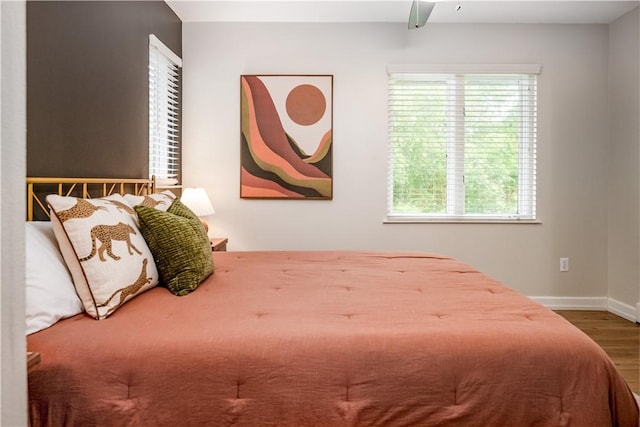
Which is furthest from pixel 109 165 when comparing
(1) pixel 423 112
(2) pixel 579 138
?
(2) pixel 579 138

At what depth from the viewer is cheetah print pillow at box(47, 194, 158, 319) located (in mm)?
1498

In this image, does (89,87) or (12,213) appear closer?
(12,213)

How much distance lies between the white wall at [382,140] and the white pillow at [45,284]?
99.0 inches

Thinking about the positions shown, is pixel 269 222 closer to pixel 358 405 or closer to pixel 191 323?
pixel 191 323

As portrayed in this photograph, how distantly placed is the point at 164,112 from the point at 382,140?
187 centimetres

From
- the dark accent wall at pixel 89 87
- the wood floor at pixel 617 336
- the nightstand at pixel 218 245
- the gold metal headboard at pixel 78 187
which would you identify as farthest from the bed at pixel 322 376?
the nightstand at pixel 218 245

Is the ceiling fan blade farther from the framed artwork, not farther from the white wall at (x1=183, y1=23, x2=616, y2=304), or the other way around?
the framed artwork

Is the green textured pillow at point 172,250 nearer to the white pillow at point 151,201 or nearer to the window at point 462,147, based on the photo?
the white pillow at point 151,201

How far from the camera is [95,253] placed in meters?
1.52

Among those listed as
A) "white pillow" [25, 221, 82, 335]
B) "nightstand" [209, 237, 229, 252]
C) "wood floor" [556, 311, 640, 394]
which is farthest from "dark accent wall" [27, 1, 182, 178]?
"wood floor" [556, 311, 640, 394]

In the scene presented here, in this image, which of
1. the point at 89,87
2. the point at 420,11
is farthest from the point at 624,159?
the point at 89,87

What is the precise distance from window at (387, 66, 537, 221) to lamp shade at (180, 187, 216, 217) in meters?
1.60

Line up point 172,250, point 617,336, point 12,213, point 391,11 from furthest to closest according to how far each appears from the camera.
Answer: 1. point 391,11
2. point 617,336
3. point 172,250
4. point 12,213

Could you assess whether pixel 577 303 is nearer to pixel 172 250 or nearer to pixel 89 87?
pixel 172 250
